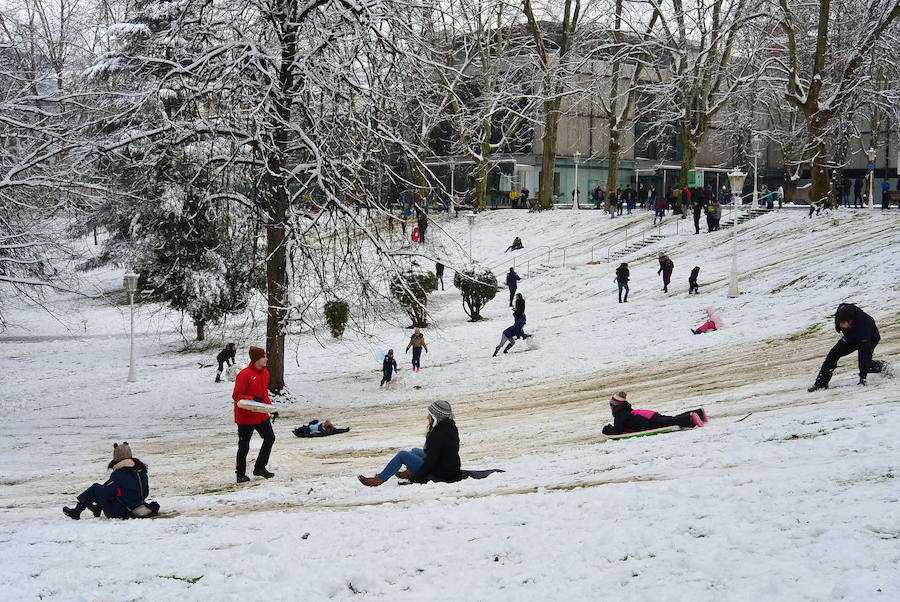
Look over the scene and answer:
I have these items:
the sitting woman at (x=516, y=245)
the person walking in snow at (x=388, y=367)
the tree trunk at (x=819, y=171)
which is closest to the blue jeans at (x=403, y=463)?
the person walking in snow at (x=388, y=367)

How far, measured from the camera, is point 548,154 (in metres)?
48.3

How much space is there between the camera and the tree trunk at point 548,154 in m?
47.3

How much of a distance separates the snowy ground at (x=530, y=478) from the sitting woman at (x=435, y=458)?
252mm

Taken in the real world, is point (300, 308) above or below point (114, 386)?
above

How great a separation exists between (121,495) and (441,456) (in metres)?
3.18

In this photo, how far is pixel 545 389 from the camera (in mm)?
17547

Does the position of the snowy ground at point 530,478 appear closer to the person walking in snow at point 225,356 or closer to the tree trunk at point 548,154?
the person walking in snow at point 225,356

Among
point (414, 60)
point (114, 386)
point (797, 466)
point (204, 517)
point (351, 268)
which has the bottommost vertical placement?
point (114, 386)

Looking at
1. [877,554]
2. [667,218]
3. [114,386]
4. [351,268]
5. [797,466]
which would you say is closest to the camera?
[877,554]

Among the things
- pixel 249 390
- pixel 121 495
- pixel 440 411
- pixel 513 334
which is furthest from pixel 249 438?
pixel 513 334

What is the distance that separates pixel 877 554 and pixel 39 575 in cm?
587

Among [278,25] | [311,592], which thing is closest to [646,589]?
[311,592]

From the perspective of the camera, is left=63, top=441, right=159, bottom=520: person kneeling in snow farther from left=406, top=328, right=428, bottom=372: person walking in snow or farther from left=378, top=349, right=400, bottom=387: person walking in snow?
left=406, top=328, right=428, bottom=372: person walking in snow

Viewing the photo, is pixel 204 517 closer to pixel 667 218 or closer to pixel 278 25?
pixel 278 25
